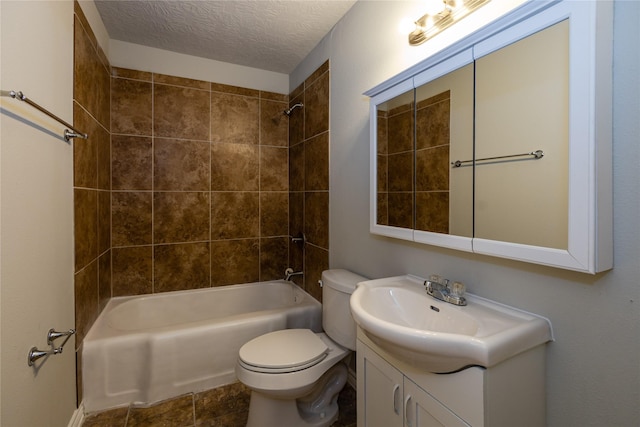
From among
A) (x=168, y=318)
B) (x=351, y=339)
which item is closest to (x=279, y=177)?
(x=168, y=318)

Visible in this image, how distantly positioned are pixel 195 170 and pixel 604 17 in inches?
103

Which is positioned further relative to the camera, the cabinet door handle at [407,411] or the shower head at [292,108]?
the shower head at [292,108]

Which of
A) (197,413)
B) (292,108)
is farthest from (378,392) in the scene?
(292,108)

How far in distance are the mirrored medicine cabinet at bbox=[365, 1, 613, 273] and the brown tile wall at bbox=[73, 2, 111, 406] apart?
1.72 meters

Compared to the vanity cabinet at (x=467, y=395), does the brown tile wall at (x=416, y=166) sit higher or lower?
higher

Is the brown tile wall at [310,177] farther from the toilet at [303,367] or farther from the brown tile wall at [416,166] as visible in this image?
the brown tile wall at [416,166]

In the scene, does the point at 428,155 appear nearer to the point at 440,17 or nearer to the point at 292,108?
the point at 440,17

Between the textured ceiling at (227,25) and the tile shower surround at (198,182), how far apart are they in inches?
10.6

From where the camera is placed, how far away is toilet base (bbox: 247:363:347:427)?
60.1 inches

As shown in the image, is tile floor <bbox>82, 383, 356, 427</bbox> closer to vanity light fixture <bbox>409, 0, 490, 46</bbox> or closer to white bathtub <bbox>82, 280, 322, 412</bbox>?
white bathtub <bbox>82, 280, 322, 412</bbox>

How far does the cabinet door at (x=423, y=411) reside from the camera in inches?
35.0

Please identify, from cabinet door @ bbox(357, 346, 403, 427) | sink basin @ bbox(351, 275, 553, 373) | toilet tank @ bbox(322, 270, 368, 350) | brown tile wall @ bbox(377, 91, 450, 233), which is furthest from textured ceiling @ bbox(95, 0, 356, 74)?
cabinet door @ bbox(357, 346, 403, 427)

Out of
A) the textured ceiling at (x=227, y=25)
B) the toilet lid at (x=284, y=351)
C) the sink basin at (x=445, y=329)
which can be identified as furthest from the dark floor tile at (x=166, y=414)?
the textured ceiling at (x=227, y=25)

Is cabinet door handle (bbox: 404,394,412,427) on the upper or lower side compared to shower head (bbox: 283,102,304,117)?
lower
